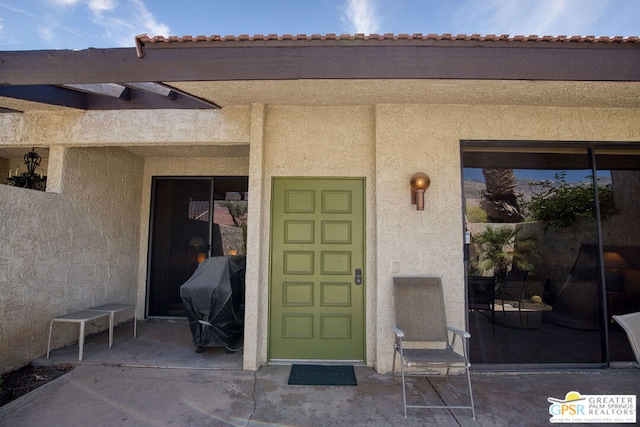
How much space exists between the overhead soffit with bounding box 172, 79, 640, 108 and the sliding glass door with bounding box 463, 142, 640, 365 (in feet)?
1.77

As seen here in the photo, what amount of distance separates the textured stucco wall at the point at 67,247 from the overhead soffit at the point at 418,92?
91.2 inches

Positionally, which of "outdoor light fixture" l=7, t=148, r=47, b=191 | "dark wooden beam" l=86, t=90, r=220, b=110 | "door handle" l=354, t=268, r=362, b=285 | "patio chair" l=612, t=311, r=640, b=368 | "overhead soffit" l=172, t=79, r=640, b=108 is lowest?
"patio chair" l=612, t=311, r=640, b=368

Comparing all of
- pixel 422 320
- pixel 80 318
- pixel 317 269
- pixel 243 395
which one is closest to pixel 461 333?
pixel 422 320

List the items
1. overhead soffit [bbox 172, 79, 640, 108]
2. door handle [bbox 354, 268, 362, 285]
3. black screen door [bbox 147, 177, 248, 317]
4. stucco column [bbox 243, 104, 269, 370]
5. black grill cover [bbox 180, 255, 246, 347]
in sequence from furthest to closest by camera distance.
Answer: black screen door [bbox 147, 177, 248, 317] < black grill cover [bbox 180, 255, 246, 347] < door handle [bbox 354, 268, 362, 285] < stucco column [bbox 243, 104, 269, 370] < overhead soffit [bbox 172, 79, 640, 108]

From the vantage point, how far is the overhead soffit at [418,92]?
10.2 ft

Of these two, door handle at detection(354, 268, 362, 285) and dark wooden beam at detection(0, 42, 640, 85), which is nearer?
dark wooden beam at detection(0, 42, 640, 85)

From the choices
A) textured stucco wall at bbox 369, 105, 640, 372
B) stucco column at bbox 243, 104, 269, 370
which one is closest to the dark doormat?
stucco column at bbox 243, 104, 269, 370

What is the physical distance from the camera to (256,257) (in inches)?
142

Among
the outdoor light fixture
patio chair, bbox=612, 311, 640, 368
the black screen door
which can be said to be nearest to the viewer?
patio chair, bbox=612, 311, 640, 368

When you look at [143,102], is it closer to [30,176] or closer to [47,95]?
[47,95]

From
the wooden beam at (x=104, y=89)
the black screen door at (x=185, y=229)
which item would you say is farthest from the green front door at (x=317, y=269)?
the wooden beam at (x=104, y=89)

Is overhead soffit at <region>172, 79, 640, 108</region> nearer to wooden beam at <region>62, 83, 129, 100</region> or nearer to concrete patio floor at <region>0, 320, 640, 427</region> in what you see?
wooden beam at <region>62, 83, 129, 100</region>

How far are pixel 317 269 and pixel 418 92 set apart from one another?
223cm

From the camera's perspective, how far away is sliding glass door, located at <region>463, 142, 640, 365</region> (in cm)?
376
